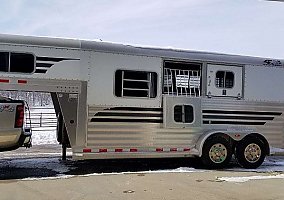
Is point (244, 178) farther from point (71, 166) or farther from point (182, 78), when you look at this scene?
point (71, 166)

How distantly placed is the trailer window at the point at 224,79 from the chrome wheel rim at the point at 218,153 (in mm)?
1403

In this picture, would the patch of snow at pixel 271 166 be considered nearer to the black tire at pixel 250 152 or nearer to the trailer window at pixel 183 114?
the black tire at pixel 250 152

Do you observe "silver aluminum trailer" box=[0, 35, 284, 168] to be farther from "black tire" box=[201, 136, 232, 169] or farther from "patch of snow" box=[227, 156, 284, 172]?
"patch of snow" box=[227, 156, 284, 172]

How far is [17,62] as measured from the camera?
340 inches

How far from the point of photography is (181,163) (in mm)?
11086

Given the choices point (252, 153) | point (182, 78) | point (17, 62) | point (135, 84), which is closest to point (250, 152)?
point (252, 153)

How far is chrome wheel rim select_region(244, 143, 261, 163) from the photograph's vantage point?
10297 millimetres

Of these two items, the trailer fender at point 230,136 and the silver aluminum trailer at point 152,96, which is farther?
the trailer fender at point 230,136

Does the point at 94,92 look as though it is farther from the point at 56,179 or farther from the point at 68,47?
the point at 56,179

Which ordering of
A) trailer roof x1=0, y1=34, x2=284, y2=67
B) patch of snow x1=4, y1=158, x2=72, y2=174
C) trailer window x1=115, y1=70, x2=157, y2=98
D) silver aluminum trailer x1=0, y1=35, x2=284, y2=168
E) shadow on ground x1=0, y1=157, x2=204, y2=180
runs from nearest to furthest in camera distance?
trailer roof x1=0, y1=34, x2=284, y2=67 < silver aluminum trailer x1=0, y1=35, x2=284, y2=168 < shadow on ground x1=0, y1=157, x2=204, y2=180 < trailer window x1=115, y1=70, x2=157, y2=98 < patch of snow x1=4, y1=158, x2=72, y2=174

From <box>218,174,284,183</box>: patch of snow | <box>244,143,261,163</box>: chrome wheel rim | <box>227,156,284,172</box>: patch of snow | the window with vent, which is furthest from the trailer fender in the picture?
the window with vent

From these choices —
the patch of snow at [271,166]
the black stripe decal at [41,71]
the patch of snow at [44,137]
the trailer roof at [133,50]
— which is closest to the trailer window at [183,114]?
the trailer roof at [133,50]

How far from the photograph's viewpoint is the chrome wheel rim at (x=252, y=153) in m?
10.3

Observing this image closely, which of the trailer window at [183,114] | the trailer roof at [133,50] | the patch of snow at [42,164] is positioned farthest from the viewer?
the patch of snow at [42,164]
